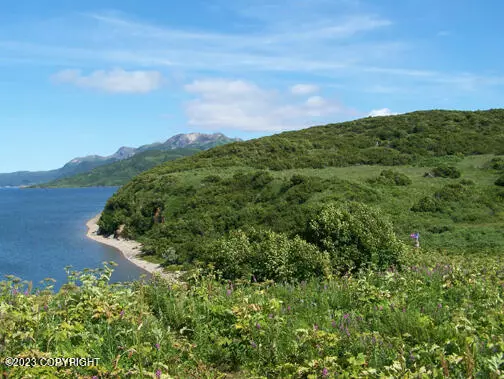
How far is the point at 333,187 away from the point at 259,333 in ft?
126

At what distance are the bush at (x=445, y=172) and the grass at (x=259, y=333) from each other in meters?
46.0

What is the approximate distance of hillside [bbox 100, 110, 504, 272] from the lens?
36.1 m

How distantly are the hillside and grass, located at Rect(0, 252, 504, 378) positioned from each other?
1079 centimetres

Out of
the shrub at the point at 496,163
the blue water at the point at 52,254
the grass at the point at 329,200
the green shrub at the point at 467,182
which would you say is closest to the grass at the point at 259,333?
the grass at the point at 329,200

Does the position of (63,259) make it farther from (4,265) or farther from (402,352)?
(402,352)

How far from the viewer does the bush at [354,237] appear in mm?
14602

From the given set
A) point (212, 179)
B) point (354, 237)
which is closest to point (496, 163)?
point (212, 179)

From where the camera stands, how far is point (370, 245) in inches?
611

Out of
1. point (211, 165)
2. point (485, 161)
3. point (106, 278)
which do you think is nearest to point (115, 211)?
point (211, 165)

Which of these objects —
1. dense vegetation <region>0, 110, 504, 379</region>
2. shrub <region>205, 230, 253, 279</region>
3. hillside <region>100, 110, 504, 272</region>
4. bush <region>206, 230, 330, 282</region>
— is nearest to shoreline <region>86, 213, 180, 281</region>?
hillside <region>100, 110, 504, 272</region>

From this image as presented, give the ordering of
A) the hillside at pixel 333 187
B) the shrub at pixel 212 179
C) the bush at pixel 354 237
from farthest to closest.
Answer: the shrub at pixel 212 179
the hillside at pixel 333 187
the bush at pixel 354 237

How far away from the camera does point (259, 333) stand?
226 inches

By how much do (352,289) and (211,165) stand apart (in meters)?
63.3

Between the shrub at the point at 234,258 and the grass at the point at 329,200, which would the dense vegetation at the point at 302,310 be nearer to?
the shrub at the point at 234,258
